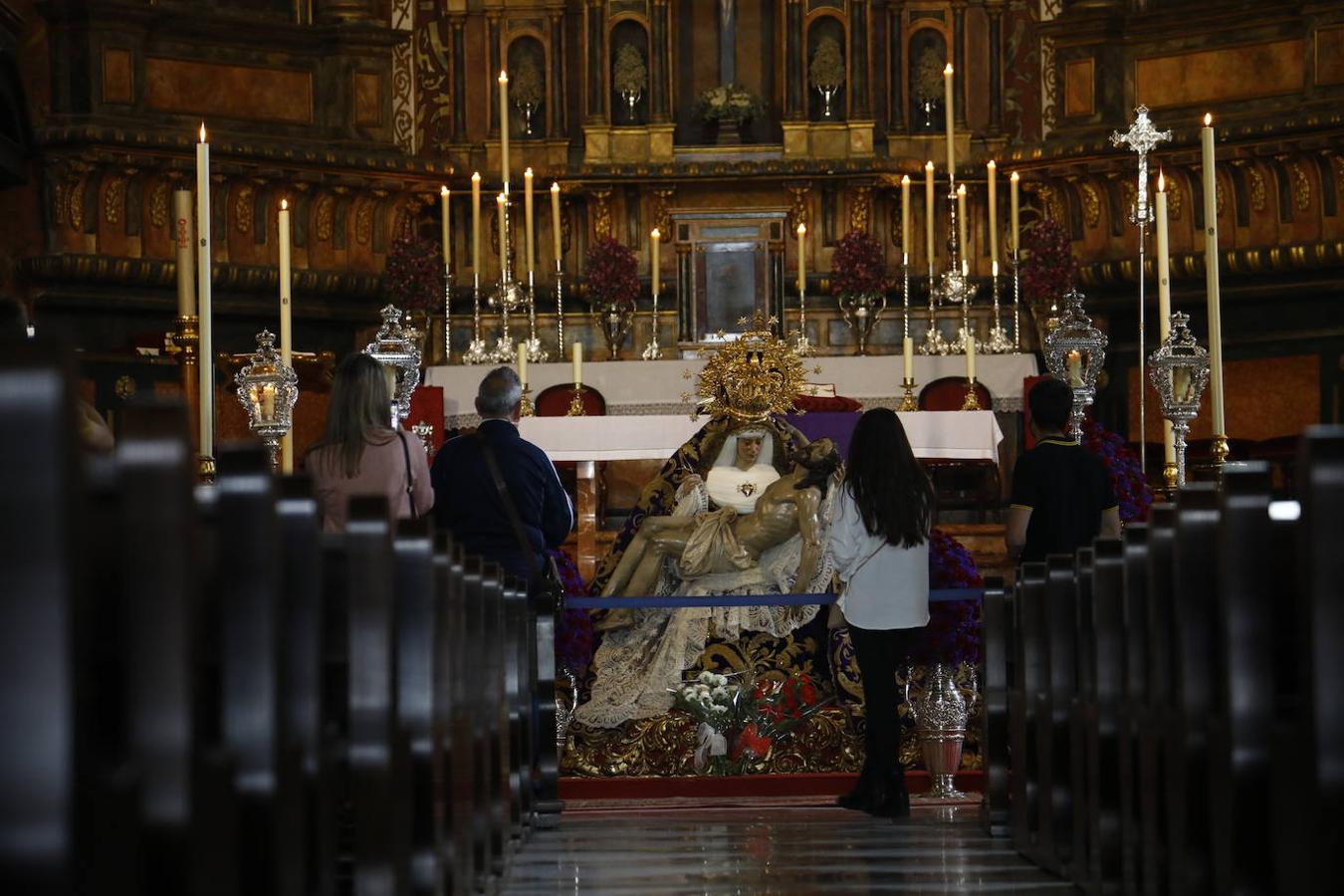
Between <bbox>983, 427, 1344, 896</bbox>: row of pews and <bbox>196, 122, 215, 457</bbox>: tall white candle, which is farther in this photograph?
<bbox>196, 122, 215, 457</bbox>: tall white candle

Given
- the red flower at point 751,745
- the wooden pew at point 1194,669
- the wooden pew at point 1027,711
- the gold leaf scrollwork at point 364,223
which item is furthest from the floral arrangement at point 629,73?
the wooden pew at point 1194,669

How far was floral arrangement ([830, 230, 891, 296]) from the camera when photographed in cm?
1119

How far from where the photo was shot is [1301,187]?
1104 cm

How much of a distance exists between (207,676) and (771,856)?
275 centimetres

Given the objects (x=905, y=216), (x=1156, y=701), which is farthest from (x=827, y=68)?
(x=1156, y=701)

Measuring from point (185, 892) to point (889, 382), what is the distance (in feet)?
28.6

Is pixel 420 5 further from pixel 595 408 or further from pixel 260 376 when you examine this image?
pixel 260 376

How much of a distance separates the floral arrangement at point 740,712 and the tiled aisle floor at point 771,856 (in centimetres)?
105

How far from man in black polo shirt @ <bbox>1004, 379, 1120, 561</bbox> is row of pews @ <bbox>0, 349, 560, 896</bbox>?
7.91 feet

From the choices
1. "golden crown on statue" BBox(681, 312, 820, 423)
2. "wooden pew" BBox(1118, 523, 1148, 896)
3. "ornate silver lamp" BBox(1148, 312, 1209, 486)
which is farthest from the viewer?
"golden crown on statue" BBox(681, 312, 820, 423)

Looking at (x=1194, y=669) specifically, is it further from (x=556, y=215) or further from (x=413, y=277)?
(x=413, y=277)

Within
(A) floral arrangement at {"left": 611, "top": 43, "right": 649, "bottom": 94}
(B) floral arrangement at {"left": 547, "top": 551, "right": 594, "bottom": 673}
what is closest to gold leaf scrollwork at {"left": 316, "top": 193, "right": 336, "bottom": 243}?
(A) floral arrangement at {"left": 611, "top": 43, "right": 649, "bottom": 94}

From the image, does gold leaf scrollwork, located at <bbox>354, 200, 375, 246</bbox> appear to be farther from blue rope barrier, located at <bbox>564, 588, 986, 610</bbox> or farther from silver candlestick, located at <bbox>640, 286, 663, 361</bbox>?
blue rope barrier, located at <bbox>564, 588, 986, 610</bbox>

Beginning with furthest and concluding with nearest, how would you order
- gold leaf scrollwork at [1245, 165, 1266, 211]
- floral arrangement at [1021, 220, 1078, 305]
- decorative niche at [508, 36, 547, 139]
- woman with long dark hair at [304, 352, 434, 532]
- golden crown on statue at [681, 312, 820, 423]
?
1. decorative niche at [508, 36, 547, 139]
2. gold leaf scrollwork at [1245, 165, 1266, 211]
3. floral arrangement at [1021, 220, 1078, 305]
4. golden crown on statue at [681, 312, 820, 423]
5. woman with long dark hair at [304, 352, 434, 532]
